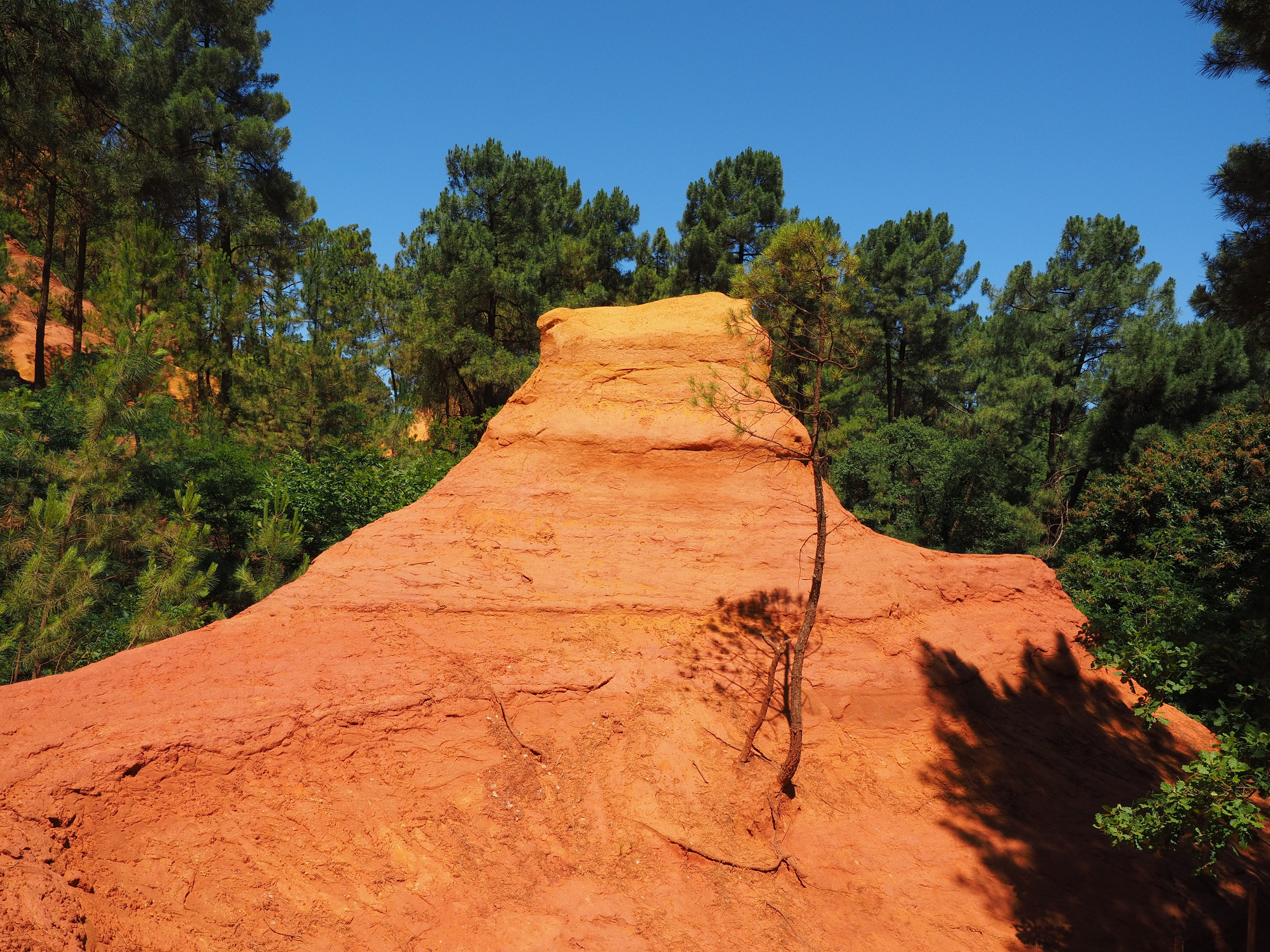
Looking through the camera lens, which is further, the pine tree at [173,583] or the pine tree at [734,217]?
the pine tree at [734,217]

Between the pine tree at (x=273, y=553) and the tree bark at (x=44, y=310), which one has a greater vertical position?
the tree bark at (x=44, y=310)

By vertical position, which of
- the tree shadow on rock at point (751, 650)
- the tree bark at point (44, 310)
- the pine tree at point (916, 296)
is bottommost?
the tree shadow on rock at point (751, 650)

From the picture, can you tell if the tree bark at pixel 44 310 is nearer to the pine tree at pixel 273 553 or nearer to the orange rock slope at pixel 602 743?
the pine tree at pixel 273 553

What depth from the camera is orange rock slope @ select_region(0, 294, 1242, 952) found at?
20.9ft

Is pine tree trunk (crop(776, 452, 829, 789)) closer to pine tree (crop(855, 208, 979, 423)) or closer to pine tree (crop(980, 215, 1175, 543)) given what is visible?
pine tree (crop(980, 215, 1175, 543))

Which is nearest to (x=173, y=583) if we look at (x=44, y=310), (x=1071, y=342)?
(x=44, y=310)

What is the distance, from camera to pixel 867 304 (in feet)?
99.5

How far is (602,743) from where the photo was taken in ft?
28.9

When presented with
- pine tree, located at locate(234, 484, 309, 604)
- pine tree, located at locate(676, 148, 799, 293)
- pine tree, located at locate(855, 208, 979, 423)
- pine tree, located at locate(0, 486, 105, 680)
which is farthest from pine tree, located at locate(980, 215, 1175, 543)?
pine tree, located at locate(0, 486, 105, 680)

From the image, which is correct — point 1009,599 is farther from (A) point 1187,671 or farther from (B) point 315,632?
(B) point 315,632

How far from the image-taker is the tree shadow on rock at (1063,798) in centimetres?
785

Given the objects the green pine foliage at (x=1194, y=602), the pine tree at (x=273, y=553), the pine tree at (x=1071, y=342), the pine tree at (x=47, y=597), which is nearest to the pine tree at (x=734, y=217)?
the pine tree at (x=1071, y=342)

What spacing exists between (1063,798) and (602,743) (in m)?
6.32

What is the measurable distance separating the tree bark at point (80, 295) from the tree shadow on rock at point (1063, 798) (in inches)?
979
